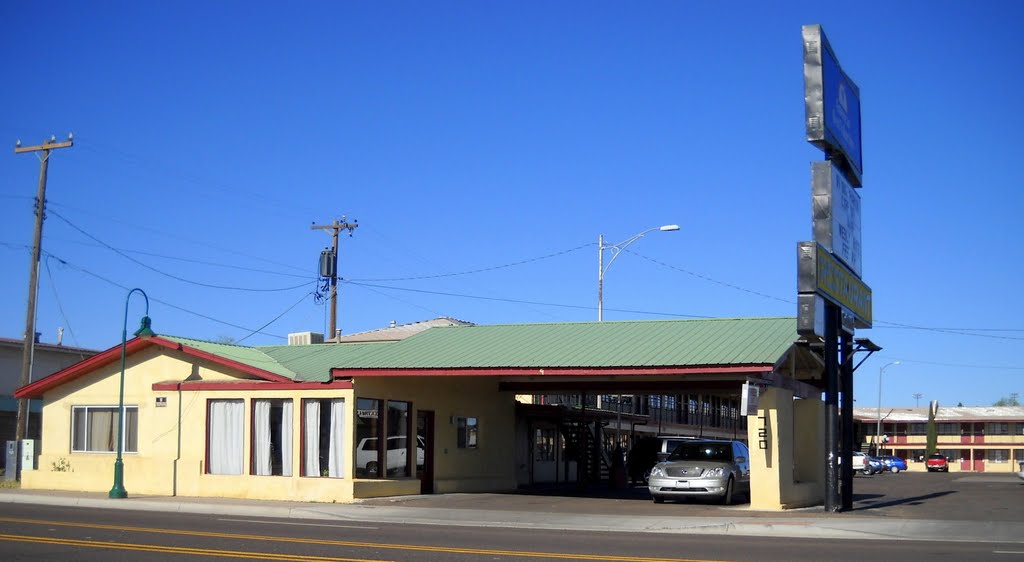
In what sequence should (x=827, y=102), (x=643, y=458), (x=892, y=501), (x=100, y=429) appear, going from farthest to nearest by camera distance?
(x=643, y=458) → (x=100, y=429) → (x=892, y=501) → (x=827, y=102)

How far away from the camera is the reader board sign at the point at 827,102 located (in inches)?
869

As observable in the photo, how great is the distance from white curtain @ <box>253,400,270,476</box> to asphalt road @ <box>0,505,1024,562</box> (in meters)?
7.48

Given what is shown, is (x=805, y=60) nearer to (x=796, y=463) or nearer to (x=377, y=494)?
(x=796, y=463)

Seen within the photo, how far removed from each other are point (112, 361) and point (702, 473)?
1594cm

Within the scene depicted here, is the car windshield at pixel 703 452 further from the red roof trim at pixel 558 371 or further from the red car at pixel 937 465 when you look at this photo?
the red car at pixel 937 465

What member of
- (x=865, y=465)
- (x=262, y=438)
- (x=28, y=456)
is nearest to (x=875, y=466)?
(x=865, y=465)

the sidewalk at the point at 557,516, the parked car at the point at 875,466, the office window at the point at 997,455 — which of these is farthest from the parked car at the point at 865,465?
the sidewalk at the point at 557,516

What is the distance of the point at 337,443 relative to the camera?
26672 millimetres

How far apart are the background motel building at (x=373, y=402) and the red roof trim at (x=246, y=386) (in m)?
0.03

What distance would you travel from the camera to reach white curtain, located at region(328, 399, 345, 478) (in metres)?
26.6

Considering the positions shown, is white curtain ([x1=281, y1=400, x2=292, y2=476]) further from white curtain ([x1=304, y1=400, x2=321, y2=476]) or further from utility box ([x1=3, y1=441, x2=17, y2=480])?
utility box ([x1=3, y1=441, x2=17, y2=480])

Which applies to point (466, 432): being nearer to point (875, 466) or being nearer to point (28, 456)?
point (28, 456)

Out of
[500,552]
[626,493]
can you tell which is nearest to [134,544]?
[500,552]

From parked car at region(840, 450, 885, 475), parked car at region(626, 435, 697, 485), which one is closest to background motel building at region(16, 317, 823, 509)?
parked car at region(626, 435, 697, 485)
